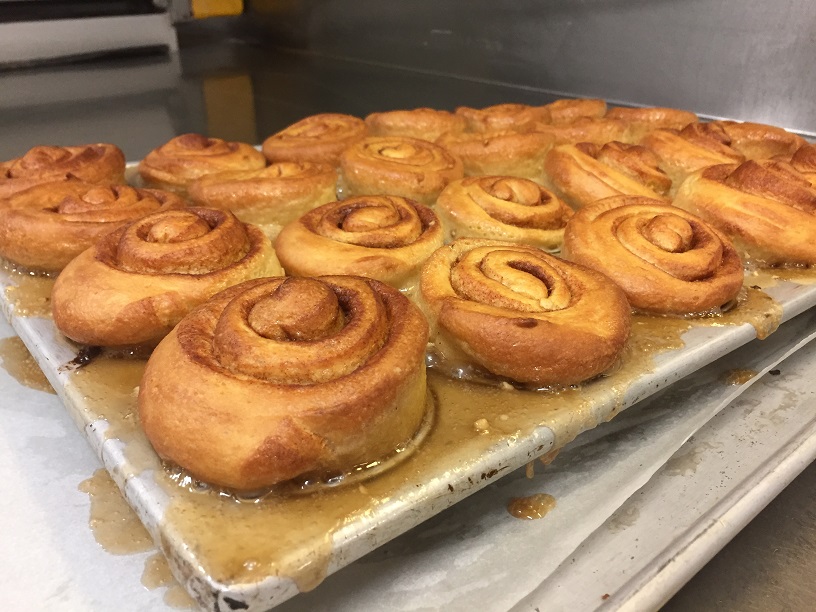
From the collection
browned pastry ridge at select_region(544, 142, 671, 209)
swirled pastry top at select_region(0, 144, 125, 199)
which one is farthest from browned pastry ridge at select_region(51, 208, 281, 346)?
browned pastry ridge at select_region(544, 142, 671, 209)

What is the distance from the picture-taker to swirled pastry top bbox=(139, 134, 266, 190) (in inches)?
110

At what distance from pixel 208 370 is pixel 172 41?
7.48 meters

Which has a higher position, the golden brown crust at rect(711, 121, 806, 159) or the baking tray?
the golden brown crust at rect(711, 121, 806, 159)

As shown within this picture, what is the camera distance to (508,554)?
1438mm

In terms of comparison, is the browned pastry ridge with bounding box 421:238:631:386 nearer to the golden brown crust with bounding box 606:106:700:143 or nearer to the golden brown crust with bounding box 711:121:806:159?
the golden brown crust with bounding box 711:121:806:159

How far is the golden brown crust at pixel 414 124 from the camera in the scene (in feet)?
11.5

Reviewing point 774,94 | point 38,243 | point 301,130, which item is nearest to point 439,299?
point 38,243

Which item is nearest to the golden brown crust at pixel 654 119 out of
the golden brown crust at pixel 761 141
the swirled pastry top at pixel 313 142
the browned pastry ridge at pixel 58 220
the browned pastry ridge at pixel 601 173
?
the golden brown crust at pixel 761 141

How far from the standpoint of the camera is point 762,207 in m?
2.34

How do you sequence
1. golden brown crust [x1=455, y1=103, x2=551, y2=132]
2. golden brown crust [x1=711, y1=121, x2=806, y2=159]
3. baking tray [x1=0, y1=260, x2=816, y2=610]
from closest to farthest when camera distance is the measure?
baking tray [x1=0, y1=260, x2=816, y2=610] < golden brown crust [x1=711, y1=121, x2=806, y2=159] < golden brown crust [x1=455, y1=103, x2=551, y2=132]

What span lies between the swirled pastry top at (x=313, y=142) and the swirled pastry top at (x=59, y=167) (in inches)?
27.7

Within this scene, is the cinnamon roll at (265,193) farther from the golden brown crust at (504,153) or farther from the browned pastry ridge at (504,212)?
the golden brown crust at (504,153)

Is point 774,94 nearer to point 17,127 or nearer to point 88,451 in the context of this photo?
point 88,451

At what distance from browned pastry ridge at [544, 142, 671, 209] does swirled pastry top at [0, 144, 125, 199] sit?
6.38ft
